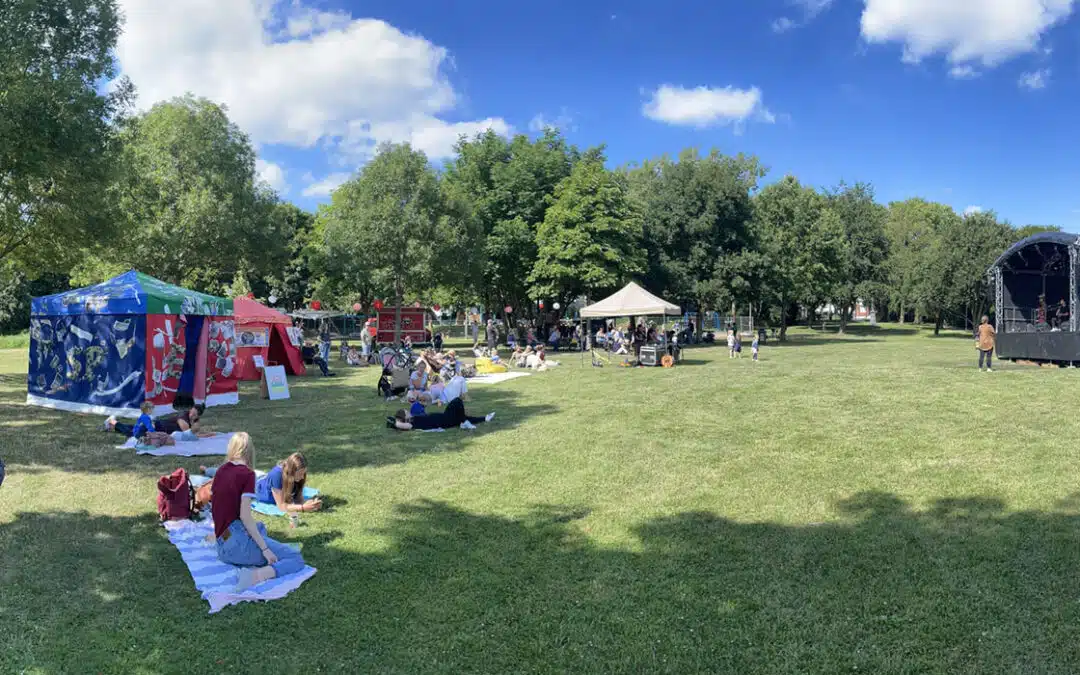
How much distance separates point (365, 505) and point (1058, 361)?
2092 centimetres

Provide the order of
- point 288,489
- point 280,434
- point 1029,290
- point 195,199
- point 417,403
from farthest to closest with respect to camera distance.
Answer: point 1029,290 → point 195,199 → point 417,403 → point 280,434 → point 288,489

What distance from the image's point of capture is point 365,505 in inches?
266

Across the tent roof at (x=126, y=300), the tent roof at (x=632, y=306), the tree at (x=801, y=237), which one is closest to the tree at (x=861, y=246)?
the tree at (x=801, y=237)

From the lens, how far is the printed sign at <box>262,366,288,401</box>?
14953 mm

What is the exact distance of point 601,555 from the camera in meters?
5.36

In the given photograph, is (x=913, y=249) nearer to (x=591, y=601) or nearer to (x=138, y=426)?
(x=138, y=426)

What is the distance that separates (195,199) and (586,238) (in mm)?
15982

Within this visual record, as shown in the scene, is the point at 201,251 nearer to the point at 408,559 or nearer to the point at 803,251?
the point at 408,559

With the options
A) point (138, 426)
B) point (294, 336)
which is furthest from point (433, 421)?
point (294, 336)

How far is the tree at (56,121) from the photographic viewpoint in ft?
38.4

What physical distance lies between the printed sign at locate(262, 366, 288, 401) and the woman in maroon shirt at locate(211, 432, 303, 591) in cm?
1043

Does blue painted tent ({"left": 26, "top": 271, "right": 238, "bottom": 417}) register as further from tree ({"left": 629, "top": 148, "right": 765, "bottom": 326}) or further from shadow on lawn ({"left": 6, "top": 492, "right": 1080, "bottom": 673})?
tree ({"left": 629, "top": 148, "right": 765, "bottom": 326})

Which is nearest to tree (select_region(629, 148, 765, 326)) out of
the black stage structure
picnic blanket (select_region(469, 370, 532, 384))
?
the black stage structure

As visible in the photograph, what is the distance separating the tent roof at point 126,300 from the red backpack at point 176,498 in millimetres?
7247
